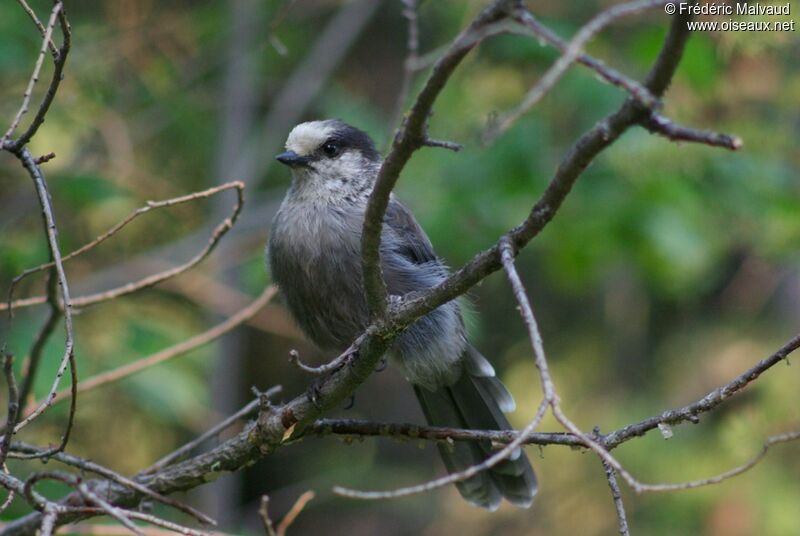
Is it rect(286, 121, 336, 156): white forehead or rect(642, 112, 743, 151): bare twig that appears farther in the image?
rect(286, 121, 336, 156): white forehead

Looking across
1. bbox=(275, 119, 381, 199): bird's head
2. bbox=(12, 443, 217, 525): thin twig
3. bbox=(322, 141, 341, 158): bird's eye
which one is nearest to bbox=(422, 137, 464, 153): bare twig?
bbox=(12, 443, 217, 525): thin twig

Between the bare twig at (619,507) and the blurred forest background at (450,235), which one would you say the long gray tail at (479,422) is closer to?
the blurred forest background at (450,235)

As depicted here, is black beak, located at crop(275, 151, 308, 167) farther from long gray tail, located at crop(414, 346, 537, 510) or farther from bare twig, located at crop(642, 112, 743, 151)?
bare twig, located at crop(642, 112, 743, 151)

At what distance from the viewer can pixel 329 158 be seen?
170 inches

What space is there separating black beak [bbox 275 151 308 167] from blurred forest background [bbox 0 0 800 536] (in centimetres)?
82

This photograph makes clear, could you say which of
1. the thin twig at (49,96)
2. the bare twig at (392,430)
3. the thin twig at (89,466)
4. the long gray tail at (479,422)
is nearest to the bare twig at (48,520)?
the thin twig at (89,466)

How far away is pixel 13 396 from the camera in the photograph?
7.77ft

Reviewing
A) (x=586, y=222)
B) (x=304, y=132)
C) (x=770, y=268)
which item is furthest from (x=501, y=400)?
(x=770, y=268)

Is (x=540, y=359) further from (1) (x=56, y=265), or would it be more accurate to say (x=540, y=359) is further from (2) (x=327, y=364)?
(1) (x=56, y=265)

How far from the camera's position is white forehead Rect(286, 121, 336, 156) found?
4.30 meters

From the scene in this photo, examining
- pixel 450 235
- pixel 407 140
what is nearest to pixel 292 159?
pixel 450 235

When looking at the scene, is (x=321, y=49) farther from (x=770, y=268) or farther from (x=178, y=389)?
(x=770, y=268)

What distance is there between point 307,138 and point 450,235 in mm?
1766

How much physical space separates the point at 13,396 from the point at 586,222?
4079 mm
